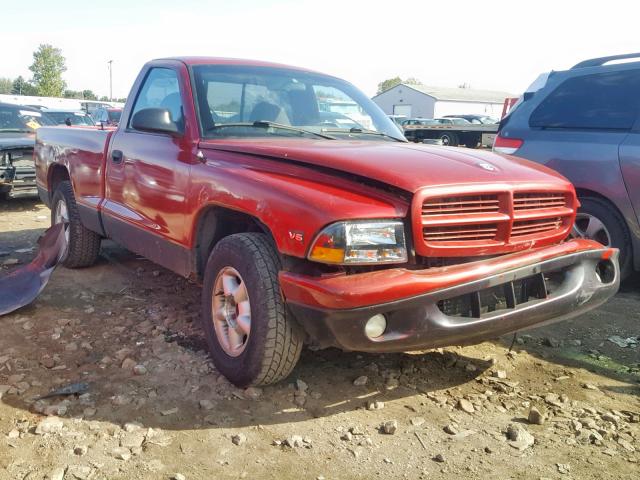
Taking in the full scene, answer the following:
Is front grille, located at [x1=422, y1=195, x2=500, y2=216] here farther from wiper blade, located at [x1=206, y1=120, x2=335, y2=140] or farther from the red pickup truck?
wiper blade, located at [x1=206, y1=120, x2=335, y2=140]

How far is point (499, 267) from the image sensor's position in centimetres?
284

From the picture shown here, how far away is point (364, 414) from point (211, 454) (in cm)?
80

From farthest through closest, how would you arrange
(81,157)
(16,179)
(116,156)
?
(16,179)
(81,157)
(116,156)

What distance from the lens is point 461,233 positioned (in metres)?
2.87

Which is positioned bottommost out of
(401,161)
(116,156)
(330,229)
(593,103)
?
(330,229)

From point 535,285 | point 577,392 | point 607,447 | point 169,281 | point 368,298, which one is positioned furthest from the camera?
point 169,281

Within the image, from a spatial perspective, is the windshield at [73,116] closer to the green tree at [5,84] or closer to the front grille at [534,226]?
the front grille at [534,226]

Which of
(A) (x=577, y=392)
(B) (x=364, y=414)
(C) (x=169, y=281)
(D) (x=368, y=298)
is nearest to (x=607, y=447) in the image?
(A) (x=577, y=392)

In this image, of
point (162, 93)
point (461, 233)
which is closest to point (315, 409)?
point (461, 233)

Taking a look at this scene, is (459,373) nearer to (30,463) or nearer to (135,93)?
(30,463)

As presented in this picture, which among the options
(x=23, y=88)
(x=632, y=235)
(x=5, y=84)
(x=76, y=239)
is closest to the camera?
(x=632, y=235)

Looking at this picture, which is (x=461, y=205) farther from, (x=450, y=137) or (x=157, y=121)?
(x=450, y=137)

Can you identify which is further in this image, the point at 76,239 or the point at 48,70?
the point at 48,70

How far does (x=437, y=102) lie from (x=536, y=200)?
62.2m
